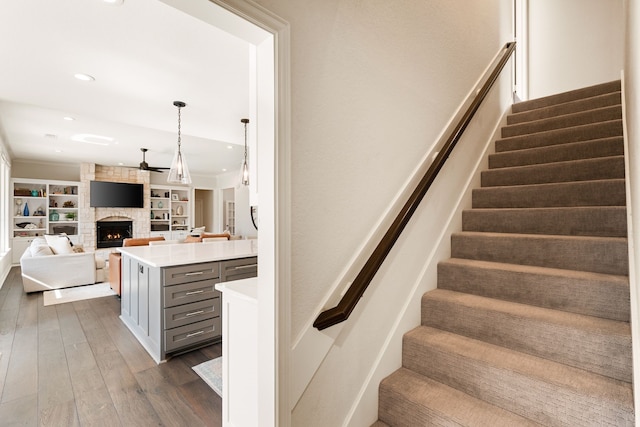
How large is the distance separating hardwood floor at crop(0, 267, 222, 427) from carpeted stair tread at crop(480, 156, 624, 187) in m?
2.76

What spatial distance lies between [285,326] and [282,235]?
0.33m

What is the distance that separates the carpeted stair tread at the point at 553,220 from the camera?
1628 mm

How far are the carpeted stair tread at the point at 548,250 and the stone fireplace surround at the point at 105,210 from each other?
31.7 ft

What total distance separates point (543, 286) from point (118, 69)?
3791 millimetres

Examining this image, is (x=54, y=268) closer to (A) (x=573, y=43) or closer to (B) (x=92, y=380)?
(B) (x=92, y=380)

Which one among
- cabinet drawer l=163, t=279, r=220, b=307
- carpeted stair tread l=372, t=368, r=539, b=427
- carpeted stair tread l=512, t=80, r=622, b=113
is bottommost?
carpeted stair tread l=372, t=368, r=539, b=427

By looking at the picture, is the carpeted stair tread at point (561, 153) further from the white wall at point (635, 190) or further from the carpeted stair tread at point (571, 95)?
the white wall at point (635, 190)

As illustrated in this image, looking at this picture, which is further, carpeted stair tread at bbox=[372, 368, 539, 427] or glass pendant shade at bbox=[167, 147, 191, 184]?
glass pendant shade at bbox=[167, 147, 191, 184]

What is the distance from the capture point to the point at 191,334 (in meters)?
2.87

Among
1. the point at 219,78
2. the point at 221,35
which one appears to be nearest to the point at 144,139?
the point at 219,78

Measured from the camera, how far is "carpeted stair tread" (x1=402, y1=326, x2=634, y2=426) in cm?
107

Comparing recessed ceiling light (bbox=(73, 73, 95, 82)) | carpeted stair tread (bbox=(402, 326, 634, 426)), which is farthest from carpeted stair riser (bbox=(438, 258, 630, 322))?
recessed ceiling light (bbox=(73, 73, 95, 82))

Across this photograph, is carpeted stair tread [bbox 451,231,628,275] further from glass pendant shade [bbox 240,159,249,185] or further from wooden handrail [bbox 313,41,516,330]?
glass pendant shade [bbox 240,159,249,185]

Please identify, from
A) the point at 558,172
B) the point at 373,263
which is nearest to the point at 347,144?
the point at 373,263
